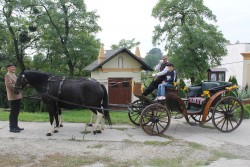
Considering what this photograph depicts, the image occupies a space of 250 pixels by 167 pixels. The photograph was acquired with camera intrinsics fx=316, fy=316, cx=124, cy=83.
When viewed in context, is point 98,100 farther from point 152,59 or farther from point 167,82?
point 152,59

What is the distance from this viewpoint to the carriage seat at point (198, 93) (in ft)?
31.1

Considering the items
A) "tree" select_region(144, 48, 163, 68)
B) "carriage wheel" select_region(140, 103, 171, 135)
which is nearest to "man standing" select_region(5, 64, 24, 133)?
"carriage wheel" select_region(140, 103, 171, 135)

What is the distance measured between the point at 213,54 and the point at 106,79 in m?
7.67

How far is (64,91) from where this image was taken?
28.8ft

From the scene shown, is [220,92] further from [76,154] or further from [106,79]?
[106,79]

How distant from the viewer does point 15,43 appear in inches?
1037

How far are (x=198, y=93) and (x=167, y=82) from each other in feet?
4.68

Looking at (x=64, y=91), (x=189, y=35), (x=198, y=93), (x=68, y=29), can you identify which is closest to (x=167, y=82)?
(x=198, y=93)

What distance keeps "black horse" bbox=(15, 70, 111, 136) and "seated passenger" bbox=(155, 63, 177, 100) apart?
1.61 metres

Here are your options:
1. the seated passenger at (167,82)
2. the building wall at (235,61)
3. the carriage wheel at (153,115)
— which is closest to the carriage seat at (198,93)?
the seated passenger at (167,82)

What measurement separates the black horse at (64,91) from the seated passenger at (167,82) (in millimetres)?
1605

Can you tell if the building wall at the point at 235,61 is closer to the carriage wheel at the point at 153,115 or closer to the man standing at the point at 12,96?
the carriage wheel at the point at 153,115

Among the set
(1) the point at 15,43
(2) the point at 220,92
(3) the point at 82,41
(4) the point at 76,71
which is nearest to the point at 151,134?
(2) the point at 220,92

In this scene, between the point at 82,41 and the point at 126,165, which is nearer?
the point at 126,165
